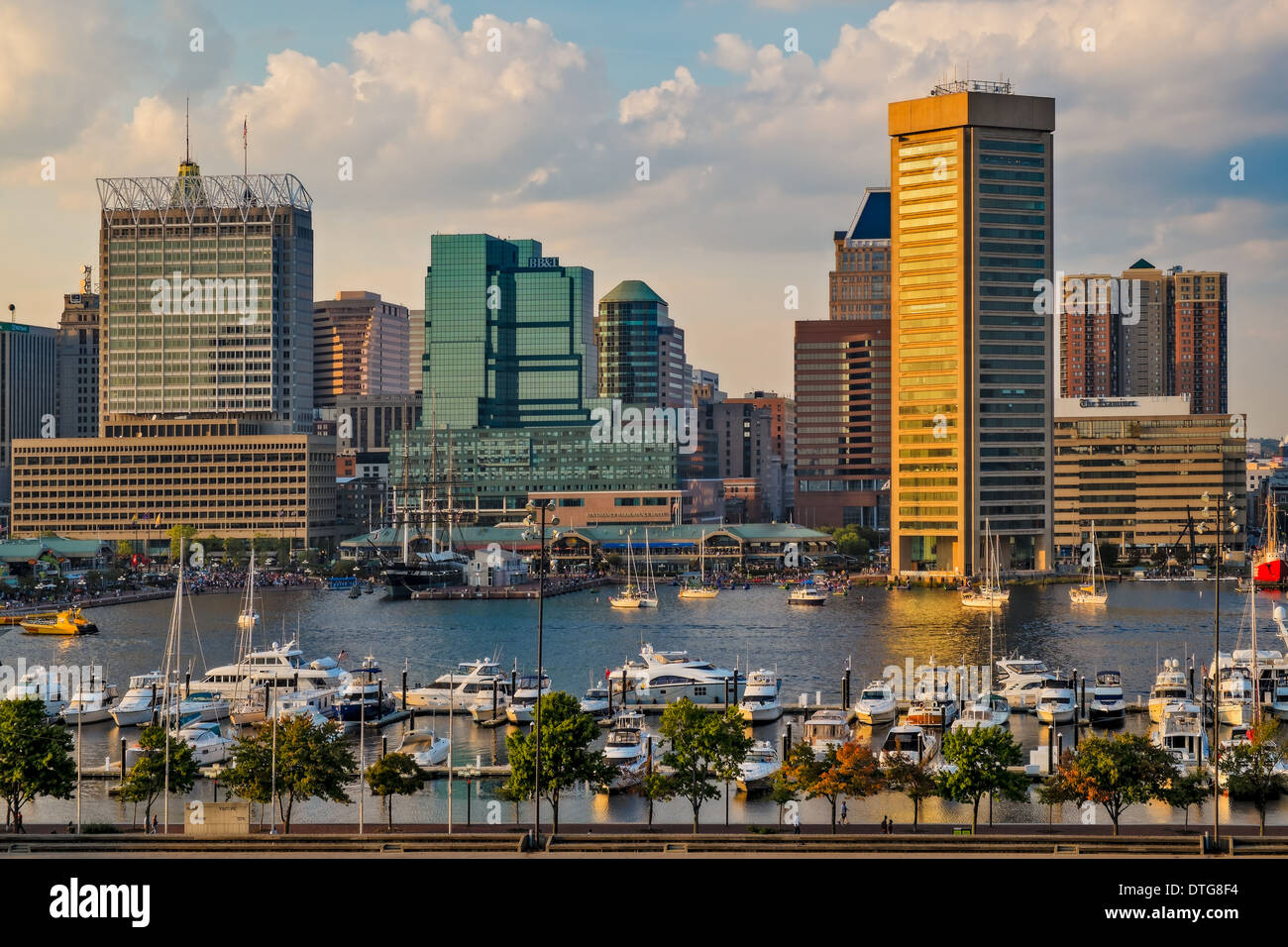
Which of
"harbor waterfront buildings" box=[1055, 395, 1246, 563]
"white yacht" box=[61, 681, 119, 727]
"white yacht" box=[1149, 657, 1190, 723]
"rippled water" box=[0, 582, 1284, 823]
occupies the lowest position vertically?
"rippled water" box=[0, 582, 1284, 823]

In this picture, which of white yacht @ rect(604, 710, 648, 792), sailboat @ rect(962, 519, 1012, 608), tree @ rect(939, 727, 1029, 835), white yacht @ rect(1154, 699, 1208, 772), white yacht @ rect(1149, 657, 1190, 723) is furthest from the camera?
sailboat @ rect(962, 519, 1012, 608)

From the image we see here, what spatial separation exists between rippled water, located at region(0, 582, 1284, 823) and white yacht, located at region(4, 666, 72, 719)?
3.38 metres

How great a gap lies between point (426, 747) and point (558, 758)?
13642 mm

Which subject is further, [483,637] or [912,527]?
[912,527]

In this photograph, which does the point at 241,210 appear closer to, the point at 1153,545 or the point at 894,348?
the point at 894,348

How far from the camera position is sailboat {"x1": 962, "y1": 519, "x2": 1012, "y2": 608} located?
389 ft

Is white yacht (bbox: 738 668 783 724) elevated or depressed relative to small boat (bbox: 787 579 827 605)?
elevated

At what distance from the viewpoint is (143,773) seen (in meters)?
41.6

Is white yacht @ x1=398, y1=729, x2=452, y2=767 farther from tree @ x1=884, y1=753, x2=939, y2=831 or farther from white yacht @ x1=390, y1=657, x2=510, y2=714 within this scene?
tree @ x1=884, y1=753, x2=939, y2=831

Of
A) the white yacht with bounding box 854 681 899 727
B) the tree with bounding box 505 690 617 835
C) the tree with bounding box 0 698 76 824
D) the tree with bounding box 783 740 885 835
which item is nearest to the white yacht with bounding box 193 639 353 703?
the white yacht with bounding box 854 681 899 727

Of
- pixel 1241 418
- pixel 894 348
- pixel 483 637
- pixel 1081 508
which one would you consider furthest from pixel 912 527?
pixel 483 637

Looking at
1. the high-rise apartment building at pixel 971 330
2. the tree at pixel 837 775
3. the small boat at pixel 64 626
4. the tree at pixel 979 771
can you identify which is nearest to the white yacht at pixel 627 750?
the tree at pixel 837 775

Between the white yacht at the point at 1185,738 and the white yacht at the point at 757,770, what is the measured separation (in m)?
11.9
